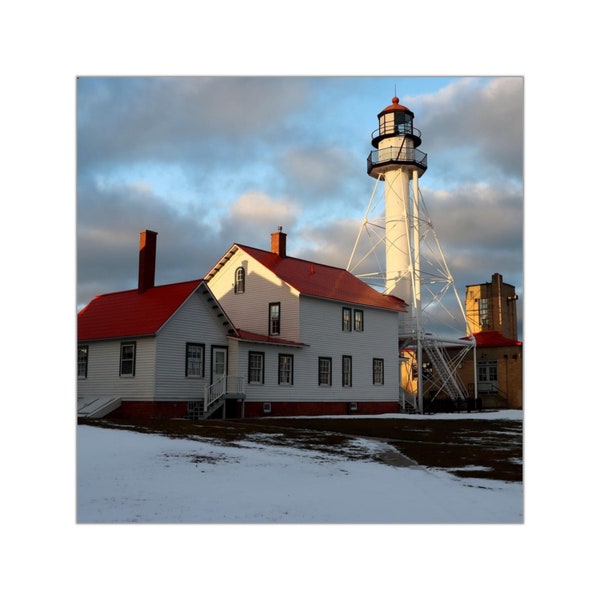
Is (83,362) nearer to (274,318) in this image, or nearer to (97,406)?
(97,406)

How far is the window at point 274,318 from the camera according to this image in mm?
32000

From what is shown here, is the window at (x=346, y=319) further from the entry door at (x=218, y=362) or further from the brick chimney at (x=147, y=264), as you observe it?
the brick chimney at (x=147, y=264)

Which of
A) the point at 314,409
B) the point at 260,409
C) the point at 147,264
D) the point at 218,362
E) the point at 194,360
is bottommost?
A: the point at 314,409

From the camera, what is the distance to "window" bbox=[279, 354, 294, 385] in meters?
30.6

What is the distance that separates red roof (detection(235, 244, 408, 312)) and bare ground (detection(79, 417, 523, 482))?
10103mm

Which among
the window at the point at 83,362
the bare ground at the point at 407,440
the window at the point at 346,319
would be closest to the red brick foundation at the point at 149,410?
the window at the point at 83,362

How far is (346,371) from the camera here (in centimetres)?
3394

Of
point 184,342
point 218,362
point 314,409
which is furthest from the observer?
point 314,409

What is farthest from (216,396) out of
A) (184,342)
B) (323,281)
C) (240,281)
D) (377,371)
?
(377,371)

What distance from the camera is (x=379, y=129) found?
38.8 m

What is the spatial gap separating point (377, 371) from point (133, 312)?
13.5 meters

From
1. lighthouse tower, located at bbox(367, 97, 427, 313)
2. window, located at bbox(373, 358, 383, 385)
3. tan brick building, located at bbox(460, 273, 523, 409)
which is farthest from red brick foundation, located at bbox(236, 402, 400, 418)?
tan brick building, located at bbox(460, 273, 523, 409)

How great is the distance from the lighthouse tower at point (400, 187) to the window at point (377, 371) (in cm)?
378
